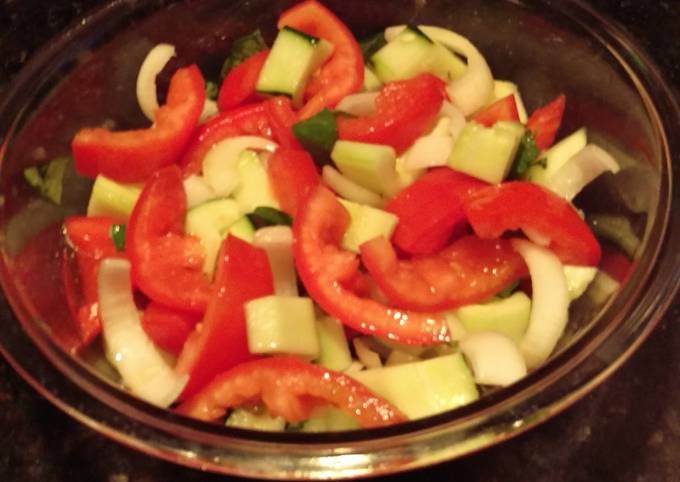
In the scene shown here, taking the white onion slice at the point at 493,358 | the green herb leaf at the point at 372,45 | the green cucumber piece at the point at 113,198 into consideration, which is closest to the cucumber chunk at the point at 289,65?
the green herb leaf at the point at 372,45

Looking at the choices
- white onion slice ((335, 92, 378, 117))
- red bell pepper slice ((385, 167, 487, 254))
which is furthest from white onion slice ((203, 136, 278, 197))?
red bell pepper slice ((385, 167, 487, 254))

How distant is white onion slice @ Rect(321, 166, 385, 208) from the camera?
111cm

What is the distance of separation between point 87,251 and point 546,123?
0.63 metres

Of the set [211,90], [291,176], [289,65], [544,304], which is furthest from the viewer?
[211,90]

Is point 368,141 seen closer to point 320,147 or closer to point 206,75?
point 320,147

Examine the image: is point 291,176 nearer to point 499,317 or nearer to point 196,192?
point 196,192

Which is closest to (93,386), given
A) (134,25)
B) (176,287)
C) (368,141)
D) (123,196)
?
(176,287)

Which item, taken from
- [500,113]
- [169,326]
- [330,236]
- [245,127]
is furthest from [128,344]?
[500,113]

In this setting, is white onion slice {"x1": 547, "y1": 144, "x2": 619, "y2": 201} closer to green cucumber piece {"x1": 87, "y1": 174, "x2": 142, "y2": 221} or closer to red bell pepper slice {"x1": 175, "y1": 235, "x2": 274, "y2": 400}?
red bell pepper slice {"x1": 175, "y1": 235, "x2": 274, "y2": 400}

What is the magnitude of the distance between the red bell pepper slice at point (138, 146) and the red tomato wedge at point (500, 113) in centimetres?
Result: 39

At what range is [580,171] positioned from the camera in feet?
3.61

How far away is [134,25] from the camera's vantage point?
4.04 feet

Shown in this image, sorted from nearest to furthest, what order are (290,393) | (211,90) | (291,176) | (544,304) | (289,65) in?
(290,393) < (544,304) < (291,176) < (289,65) < (211,90)

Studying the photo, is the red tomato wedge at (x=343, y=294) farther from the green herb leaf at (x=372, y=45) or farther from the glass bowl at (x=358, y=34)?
the green herb leaf at (x=372, y=45)
